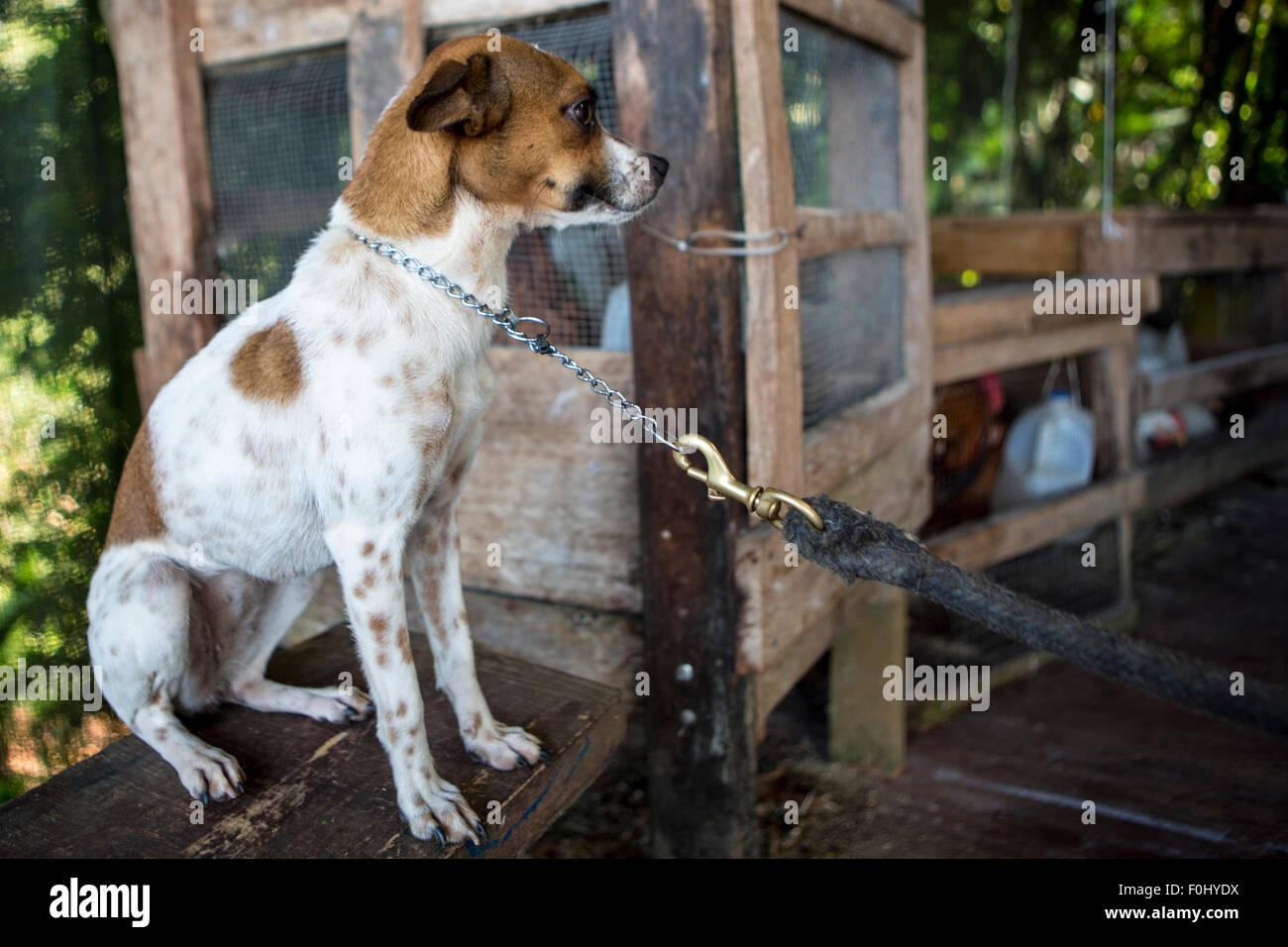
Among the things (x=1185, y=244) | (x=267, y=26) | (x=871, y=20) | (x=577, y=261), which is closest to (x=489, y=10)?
(x=577, y=261)

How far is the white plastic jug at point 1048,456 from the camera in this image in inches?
186

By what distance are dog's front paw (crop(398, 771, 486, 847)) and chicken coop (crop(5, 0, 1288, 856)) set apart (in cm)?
5

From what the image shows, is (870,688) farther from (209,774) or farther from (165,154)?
(165,154)

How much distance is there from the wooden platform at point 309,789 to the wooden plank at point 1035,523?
2.16 metres

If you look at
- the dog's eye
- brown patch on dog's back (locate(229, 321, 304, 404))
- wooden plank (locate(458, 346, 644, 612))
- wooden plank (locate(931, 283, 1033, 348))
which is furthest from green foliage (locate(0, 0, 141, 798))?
wooden plank (locate(931, 283, 1033, 348))

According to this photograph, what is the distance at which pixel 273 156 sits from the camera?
10.8ft

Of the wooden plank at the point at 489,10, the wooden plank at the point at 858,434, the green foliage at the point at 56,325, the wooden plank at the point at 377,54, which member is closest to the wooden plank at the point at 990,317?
the wooden plank at the point at 858,434

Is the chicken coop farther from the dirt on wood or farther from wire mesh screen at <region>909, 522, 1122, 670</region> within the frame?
wire mesh screen at <region>909, 522, 1122, 670</region>

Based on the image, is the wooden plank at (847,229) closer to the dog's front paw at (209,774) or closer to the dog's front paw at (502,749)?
the dog's front paw at (502,749)

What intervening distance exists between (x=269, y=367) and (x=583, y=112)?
2.65 ft

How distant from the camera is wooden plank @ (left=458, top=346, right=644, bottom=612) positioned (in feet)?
9.56

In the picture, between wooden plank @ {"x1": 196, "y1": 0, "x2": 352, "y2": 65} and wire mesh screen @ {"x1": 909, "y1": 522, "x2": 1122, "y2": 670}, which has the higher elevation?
wooden plank @ {"x1": 196, "y1": 0, "x2": 352, "y2": 65}

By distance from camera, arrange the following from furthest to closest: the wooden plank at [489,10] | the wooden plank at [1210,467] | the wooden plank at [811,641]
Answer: the wooden plank at [1210,467], the wooden plank at [811,641], the wooden plank at [489,10]
